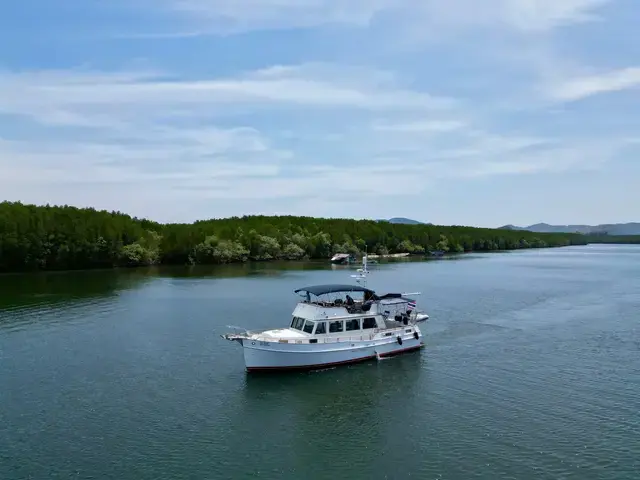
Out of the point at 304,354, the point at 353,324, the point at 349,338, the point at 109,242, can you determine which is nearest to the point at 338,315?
the point at 353,324

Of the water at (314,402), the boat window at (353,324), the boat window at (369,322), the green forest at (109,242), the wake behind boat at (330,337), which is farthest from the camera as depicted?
the green forest at (109,242)

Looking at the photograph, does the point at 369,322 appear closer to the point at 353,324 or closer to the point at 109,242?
the point at 353,324

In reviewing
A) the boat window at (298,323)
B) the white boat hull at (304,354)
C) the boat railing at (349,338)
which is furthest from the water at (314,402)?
the boat window at (298,323)

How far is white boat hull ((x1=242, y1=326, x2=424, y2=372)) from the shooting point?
147ft

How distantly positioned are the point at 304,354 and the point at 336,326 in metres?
4.34

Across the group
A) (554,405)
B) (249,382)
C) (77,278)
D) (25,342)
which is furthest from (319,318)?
(77,278)

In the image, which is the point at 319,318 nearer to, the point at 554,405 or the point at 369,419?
the point at 369,419

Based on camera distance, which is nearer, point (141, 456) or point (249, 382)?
point (141, 456)

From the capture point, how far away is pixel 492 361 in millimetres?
49500

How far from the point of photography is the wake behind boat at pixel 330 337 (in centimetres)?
4512

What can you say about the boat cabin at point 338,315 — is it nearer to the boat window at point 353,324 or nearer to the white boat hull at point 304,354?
the boat window at point 353,324

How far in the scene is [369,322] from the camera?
50.8 meters

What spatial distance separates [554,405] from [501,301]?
49250 mm

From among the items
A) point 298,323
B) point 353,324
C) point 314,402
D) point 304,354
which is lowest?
point 314,402
